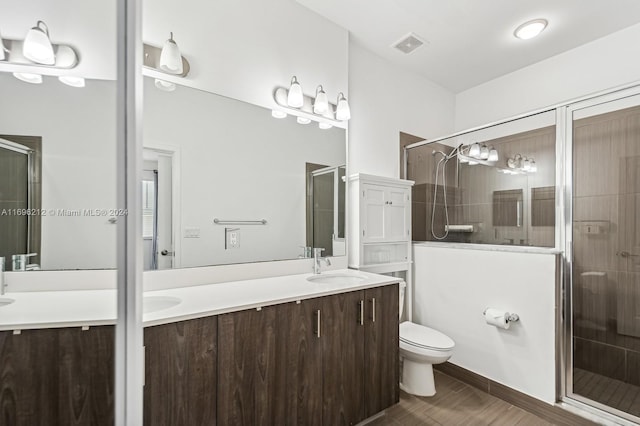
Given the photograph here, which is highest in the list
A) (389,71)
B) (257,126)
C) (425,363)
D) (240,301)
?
(389,71)

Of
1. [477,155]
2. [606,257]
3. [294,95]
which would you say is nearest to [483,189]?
[477,155]

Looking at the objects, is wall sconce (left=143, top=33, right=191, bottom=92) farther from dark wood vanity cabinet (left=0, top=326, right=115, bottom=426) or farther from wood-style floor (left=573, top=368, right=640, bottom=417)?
wood-style floor (left=573, top=368, right=640, bottom=417)

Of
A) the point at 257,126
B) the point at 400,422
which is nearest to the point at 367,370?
the point at 400,422

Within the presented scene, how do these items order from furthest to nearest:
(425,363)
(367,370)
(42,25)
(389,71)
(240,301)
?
(389,71) → (425,363) → (367,370) → (240,301) → (42,25)

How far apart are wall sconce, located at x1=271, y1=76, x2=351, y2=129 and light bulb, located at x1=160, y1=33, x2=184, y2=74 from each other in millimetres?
590

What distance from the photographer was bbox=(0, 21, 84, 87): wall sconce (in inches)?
19.8

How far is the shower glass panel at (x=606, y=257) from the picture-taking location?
5.54 ft

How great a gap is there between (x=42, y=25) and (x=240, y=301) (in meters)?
1.03

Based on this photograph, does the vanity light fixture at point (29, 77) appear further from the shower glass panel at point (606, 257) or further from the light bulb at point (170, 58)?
the shower glass panel at point (606, 257)

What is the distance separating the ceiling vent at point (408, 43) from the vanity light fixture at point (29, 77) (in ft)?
7.62

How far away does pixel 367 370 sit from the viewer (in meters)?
1.63

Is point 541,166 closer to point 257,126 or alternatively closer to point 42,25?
point 257,126

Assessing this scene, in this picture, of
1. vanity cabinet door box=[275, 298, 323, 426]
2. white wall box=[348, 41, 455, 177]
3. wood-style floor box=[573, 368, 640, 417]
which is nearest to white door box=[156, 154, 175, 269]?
vanity cabinet door box=[275, 298, 323, 426]

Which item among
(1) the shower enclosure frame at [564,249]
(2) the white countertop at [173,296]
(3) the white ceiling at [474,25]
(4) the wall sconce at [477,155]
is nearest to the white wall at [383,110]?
(3) the white ceiling at [474,25]
